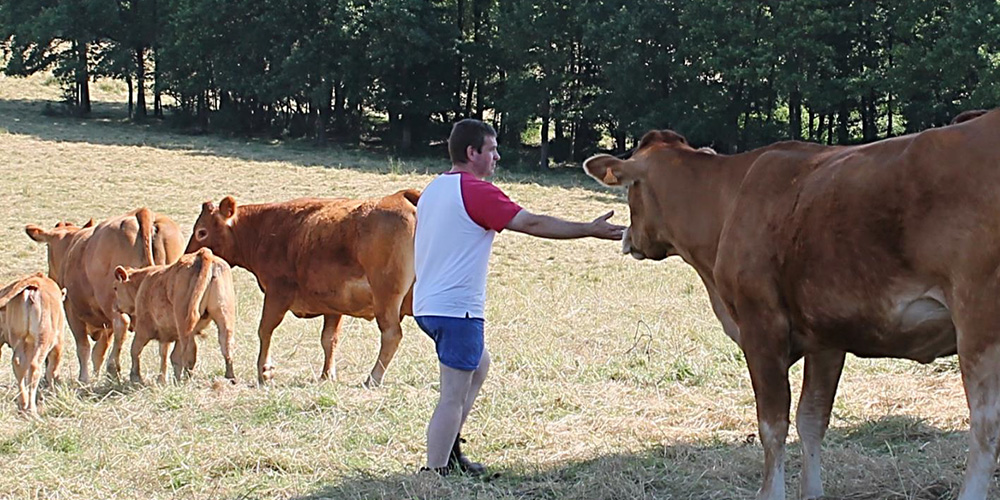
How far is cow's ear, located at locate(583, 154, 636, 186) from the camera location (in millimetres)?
5105

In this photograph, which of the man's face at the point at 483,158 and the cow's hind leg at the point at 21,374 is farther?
the cow's hind leg at the point at 21,374

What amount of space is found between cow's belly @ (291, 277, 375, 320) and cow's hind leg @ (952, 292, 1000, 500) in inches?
235

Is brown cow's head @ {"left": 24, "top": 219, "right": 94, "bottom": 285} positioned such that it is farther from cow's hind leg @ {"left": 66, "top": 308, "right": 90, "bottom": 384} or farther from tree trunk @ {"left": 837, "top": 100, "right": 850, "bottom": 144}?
tree trunk @ {"left": 837, "top": 100, "right": 850, "bottom": 144}

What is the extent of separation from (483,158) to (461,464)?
1519 mm

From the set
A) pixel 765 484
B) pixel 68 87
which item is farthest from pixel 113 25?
pixel 765 484

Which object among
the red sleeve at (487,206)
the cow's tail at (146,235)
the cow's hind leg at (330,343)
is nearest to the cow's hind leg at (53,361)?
the cow's tail at (146,235)

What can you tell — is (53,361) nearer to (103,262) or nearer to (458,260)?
(103,262)

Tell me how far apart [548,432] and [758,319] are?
2.26m

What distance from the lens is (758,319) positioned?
14.3 feet

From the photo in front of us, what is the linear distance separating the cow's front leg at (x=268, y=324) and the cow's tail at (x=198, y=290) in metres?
0.57

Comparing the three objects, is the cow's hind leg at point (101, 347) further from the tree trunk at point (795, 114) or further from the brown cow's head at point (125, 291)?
the tree trunk at point (795, 114)

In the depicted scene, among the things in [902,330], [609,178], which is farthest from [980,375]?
[609,178]

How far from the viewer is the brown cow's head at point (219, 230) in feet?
32.6

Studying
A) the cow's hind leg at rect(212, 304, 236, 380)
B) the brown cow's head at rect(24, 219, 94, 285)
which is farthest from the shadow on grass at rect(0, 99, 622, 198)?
the cow's hind leg at rect(212, 304, 236, 380)
